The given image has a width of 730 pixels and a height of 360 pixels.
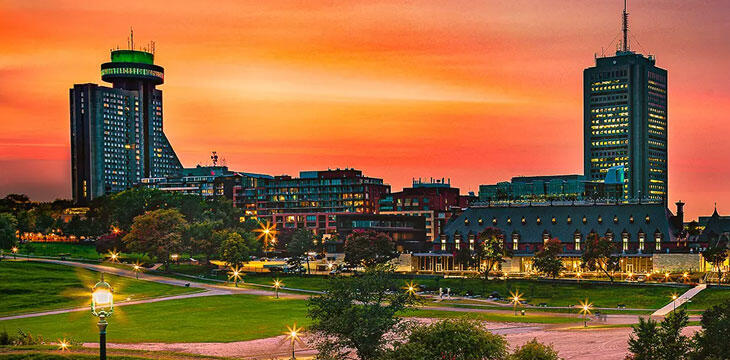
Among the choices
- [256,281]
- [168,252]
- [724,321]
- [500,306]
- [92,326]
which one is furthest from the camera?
[168,252]

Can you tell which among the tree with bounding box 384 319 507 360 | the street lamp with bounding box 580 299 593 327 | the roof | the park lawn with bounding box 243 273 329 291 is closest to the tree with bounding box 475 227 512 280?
the roof

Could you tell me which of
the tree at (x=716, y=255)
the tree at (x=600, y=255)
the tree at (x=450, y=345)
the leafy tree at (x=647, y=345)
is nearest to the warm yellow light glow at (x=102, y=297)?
the tree at (x=450, y=345)

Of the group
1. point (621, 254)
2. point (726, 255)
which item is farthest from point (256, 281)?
point (726, 255)

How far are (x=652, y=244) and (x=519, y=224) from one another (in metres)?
33.2

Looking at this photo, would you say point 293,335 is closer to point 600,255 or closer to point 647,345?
point 647,345

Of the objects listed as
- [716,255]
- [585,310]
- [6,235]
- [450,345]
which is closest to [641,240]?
[716,255]

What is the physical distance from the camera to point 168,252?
186750mm

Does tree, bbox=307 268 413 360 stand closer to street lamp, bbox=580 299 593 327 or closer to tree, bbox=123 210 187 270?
street lamp, bbox=580 299 593 327

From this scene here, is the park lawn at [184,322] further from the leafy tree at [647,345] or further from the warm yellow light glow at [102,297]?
the warm yellow light glow at [102,297]

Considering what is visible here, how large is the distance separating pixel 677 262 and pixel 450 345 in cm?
13066

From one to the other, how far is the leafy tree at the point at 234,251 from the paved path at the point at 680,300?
307 feet

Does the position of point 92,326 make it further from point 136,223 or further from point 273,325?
point 136,223

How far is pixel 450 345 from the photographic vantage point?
182 feet

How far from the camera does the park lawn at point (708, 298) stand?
122 metres
